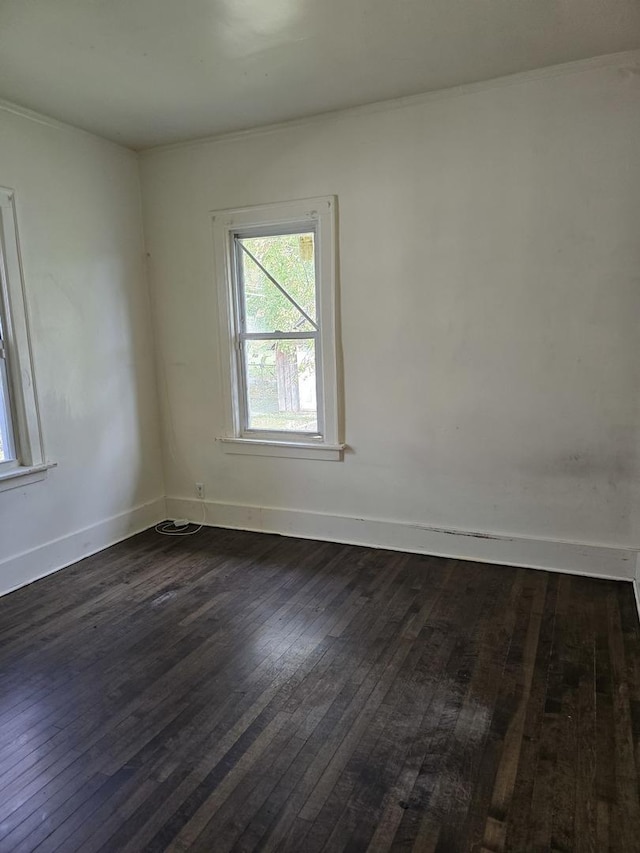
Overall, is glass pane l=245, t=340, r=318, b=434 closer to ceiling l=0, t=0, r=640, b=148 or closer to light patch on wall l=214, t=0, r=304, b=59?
ceiling l=0, t=0, r=640, b=148

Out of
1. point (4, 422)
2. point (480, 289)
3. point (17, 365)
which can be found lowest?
point (4, 422)

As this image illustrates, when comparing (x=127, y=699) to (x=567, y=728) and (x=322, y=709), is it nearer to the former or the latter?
(x=322, y=709)

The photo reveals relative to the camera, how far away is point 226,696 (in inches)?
88.0

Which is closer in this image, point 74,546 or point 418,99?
point 418,99

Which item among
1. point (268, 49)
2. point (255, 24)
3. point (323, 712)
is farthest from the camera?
point (268, 49)

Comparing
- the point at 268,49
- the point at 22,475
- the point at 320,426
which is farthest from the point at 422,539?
the point at 268,49

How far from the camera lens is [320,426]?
3.80 m

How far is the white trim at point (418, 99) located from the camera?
2815 mm

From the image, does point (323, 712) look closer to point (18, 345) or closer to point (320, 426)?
point (320, 426)

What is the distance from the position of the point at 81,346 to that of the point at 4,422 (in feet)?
2.31

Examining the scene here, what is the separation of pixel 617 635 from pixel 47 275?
3656 mm

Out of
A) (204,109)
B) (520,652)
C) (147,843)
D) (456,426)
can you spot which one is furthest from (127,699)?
(204,109)

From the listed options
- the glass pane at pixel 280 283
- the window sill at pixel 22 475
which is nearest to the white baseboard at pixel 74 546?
the window sill at pixel 22 475

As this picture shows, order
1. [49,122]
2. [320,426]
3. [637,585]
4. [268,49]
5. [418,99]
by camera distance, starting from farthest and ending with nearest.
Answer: [320,426] → [49,122] → [418,99] → [637,585] → [268,49]
